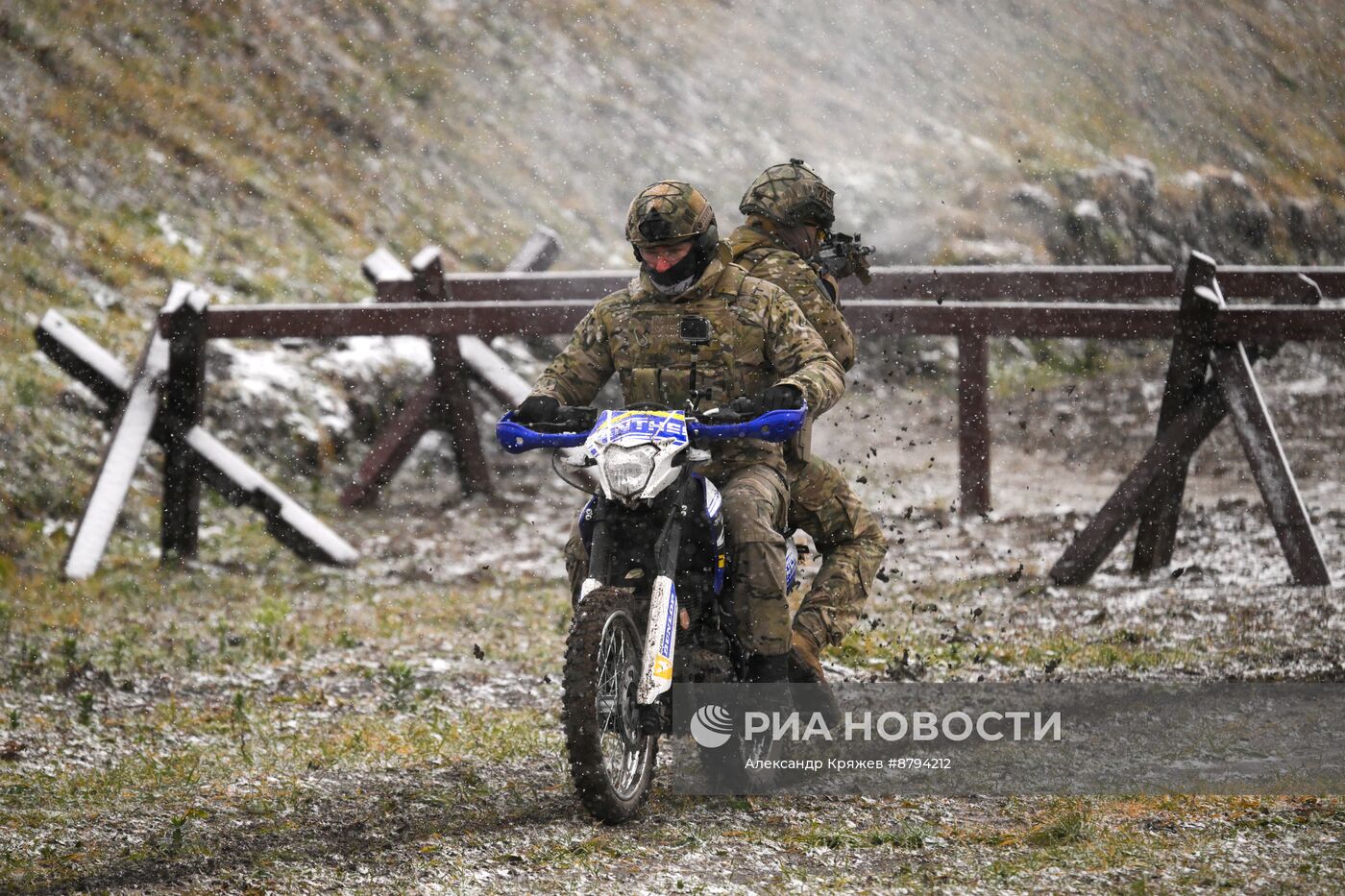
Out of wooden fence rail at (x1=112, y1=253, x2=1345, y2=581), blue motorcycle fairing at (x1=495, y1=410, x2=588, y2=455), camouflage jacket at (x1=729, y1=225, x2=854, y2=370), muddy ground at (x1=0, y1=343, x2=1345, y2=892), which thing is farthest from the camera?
wooden fence rail at (x1=112, y1=253, x2=1345, y2=581)

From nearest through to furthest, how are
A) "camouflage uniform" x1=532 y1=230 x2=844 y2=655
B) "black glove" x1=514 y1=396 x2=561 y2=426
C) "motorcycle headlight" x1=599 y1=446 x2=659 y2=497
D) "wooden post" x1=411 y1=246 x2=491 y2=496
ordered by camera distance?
1. "motorcycle headlight" x1=599 y1=446 x2=659 y2=497
2. "black glove" x1=514 y1=396 x2=561 y2=426
3. "camouflage uniform" x1=532 y1=230 x2=844 y2=655
4. "wooden post" x1=411 y1=246 x2=491 y2=496

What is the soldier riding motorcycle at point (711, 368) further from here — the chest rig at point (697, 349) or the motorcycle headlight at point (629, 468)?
the motorcycle headlight at point (629, 468)

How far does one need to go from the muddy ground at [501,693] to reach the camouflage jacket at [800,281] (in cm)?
182

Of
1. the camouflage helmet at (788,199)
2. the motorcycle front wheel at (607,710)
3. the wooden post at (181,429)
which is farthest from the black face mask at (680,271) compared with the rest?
the wooden post at (181,429)

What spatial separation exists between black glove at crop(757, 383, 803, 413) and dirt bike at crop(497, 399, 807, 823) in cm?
3

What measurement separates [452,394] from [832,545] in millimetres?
6752

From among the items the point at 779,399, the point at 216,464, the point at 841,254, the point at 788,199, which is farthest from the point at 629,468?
the point at 216,464

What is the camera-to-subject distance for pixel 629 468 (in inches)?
201

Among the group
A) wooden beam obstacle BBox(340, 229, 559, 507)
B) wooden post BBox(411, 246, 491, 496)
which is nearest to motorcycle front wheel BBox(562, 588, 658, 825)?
wooden beam obstacle BBox(340, 229, 559, 507)

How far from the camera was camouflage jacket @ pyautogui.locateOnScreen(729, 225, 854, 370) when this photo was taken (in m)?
6.48

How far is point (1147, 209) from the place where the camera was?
75.6 ft

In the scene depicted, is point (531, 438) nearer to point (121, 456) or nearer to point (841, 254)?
point (841, 254)

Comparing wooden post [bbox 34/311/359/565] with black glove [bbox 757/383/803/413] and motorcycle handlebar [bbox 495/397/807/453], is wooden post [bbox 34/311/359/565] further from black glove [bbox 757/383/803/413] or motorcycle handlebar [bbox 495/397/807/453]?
black glove [bbox 757/383/803/413]

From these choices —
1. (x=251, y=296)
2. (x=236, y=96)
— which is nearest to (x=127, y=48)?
(x=236, y=96)
